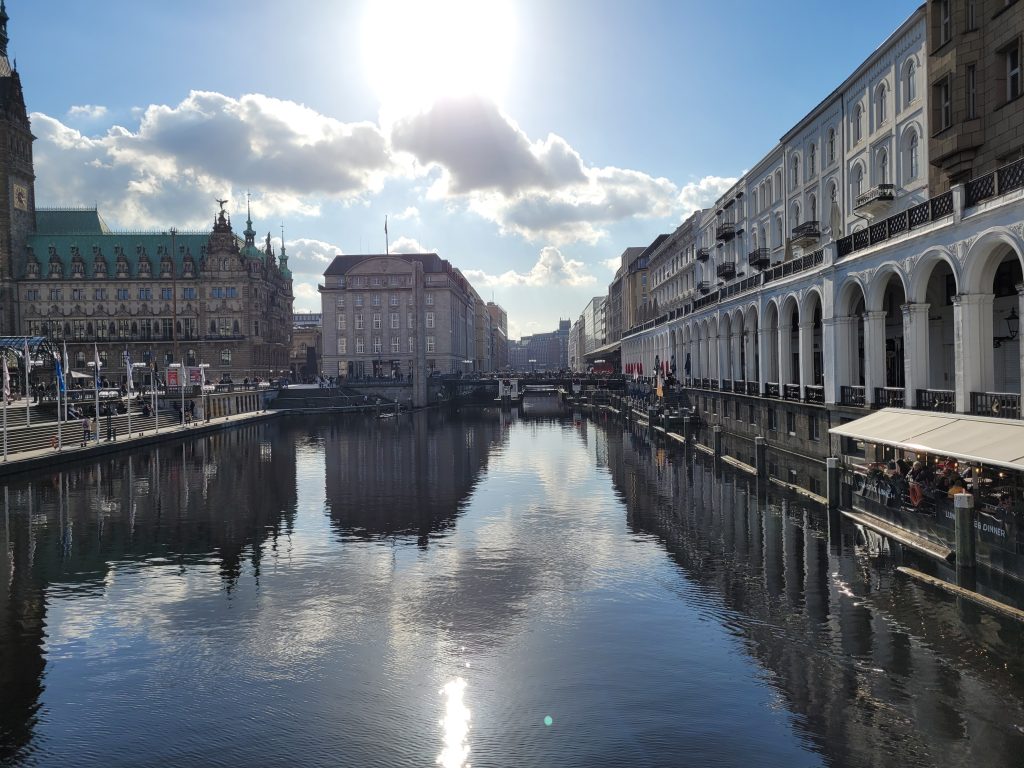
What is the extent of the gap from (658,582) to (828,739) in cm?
1040

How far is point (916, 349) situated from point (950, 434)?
8.60 meters

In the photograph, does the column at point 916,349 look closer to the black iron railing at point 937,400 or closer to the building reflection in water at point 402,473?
the black iron railing at point 937,400

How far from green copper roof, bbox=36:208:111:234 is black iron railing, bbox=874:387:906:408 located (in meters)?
157

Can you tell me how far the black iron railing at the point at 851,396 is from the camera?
39.6 metres

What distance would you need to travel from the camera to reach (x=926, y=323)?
109 ft

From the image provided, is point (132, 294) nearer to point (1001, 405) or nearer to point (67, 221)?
point (67, 221)

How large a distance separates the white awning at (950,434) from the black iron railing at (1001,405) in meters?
0.68

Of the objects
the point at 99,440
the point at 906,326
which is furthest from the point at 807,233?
the point at 99,440

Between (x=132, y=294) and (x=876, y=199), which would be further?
(x=132, y=294)

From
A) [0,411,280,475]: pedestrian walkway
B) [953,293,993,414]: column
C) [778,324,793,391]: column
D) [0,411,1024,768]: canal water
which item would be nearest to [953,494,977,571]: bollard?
[0,411,1024,768]: canal water

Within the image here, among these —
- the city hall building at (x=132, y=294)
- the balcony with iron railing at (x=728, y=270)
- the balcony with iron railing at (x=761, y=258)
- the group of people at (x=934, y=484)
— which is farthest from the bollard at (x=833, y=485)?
the city hall building at (x=132, y=294)

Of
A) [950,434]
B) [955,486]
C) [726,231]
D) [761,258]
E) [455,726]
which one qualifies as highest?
[726,231]

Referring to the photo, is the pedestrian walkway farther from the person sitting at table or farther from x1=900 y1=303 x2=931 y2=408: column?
x1=900 y1=303 x2=931 y2=408: column

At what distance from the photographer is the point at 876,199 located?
4281cm
